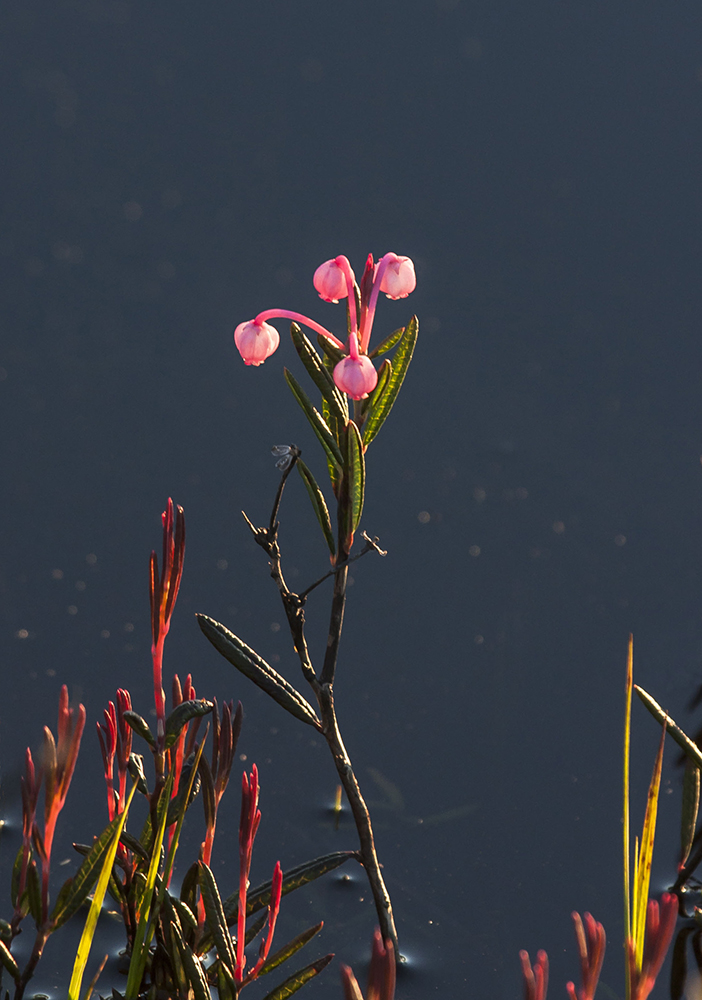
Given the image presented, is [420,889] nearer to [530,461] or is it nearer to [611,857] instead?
[611,857]

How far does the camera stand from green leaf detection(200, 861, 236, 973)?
40.0 inches

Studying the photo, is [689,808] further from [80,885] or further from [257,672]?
[80,885]

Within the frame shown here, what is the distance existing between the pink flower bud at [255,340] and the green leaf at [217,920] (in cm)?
48

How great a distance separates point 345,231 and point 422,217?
0.20 m

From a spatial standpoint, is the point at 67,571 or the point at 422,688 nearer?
the point at 422,688

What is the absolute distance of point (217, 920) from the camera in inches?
40.3

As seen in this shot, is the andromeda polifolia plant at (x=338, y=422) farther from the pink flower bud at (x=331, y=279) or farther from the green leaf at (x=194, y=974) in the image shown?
the green leaf at (x=194, y=974)

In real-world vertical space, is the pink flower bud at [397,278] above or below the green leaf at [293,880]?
above

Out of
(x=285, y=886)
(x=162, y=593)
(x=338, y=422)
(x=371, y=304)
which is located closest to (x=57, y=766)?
(x=162, y=593)

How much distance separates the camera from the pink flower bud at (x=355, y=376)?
99 centimetres

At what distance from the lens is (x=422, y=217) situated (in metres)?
2.45

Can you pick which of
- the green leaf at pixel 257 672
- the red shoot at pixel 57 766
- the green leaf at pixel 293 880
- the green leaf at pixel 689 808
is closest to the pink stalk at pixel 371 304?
the green leaf at pixel 257 672

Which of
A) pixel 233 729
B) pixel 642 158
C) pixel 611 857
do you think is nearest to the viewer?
pixel 233 729

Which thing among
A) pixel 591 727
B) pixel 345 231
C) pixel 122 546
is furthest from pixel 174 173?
pixel 591 727
